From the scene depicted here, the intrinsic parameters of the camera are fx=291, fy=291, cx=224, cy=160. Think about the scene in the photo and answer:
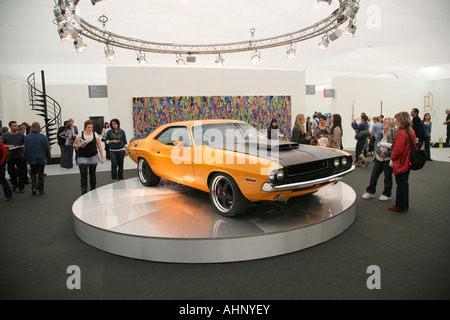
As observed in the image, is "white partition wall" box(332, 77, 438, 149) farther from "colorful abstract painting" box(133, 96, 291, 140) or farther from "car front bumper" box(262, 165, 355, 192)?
"car front bumper" box(262, 165, 355, 192)

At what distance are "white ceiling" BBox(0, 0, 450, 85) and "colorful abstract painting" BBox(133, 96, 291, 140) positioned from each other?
1.97 meters

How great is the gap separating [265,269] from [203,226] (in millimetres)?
896

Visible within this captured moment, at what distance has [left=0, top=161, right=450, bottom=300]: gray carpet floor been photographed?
261 cm

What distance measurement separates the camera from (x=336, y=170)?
400 cm

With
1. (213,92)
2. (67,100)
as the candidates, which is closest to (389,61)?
(213,92)

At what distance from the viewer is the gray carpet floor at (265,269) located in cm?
261

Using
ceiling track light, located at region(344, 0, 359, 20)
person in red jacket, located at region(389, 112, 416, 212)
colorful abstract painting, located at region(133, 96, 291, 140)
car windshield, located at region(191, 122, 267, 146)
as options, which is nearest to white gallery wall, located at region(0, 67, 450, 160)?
colorful abstract painting, located at region(133, 96, 291, 140)

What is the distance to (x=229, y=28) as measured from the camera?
8.50 metres

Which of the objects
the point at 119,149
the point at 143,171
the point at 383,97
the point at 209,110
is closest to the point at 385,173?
the point at 143,171

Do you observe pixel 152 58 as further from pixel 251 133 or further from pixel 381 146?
pixel 381 146

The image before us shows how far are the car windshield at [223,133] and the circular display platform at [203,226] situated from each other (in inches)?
38.4

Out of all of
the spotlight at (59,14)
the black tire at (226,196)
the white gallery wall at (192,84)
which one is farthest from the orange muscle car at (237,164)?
the white gallery wall at (192,84)

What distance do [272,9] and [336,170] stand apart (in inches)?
195

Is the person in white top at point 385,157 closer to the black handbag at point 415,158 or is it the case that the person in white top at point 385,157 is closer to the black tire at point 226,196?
the black handbag at point 415,158
